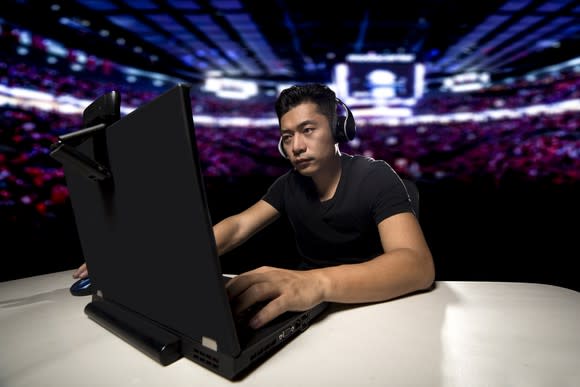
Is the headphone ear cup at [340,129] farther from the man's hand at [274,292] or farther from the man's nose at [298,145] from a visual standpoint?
the man's hand at [274,292]

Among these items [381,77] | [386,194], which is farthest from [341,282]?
[381,77]

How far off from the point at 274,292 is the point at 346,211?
58cm

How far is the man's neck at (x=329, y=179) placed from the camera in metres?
1.07

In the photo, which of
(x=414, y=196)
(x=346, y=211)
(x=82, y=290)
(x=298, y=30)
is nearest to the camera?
(x=82, y=290)

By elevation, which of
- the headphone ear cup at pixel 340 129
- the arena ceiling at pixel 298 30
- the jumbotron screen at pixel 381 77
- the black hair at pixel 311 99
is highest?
the arena ceiling at pixel 298 30

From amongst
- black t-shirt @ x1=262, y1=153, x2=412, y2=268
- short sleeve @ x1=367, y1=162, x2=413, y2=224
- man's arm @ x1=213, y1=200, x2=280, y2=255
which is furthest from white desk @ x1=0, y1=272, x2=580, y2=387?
man's arm @ x1=213, y1=200, x2=280, y2=255

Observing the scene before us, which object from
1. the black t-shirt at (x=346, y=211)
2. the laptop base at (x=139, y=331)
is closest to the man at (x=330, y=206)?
the black t-shirt at (x=346, y=211)

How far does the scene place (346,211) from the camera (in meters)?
0.97

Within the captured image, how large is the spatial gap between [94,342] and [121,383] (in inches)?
5.7

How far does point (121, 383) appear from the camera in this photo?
13.9 inches

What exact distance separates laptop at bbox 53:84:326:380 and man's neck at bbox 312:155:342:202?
61 cm

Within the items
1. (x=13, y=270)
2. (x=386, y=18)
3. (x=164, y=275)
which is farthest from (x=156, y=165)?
(x=386, y=18)

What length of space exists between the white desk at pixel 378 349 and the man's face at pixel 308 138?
547mm

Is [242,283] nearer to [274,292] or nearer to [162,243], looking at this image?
[274,292]
